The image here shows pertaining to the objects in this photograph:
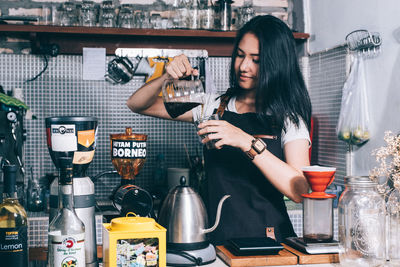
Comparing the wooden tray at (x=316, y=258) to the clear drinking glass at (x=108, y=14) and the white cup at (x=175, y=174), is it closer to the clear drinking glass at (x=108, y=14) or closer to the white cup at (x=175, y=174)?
the white cup at (x=175, y=174)

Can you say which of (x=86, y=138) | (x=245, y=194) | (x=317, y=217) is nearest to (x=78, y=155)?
(x=86, y=138)

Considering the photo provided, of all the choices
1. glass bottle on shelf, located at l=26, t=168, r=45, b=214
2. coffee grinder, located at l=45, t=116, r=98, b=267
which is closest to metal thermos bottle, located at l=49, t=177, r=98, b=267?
coffee grinder, located at l=45, t=116, r=98, b=267

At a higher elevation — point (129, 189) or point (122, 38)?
point (122, 38)

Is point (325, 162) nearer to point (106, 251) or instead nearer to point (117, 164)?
point (117, 164)

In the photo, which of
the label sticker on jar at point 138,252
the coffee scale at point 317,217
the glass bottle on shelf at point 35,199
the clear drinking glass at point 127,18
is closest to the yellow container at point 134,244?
the label sticker on jar at point 138,252

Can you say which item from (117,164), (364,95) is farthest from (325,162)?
(117,164)

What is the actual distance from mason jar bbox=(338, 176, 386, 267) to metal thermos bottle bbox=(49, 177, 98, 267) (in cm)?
69

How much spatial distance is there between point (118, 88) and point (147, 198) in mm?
1964

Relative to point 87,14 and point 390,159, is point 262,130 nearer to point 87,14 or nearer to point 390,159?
point 390,159

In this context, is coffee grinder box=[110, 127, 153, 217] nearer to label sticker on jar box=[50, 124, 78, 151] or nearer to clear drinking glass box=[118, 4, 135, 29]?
label sticker on jar box=[50, 124, 78, 151]

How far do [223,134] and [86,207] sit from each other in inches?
20.4

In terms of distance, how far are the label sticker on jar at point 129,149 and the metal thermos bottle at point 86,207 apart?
0.27 meters

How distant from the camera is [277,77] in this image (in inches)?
77.9

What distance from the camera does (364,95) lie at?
104 inches
